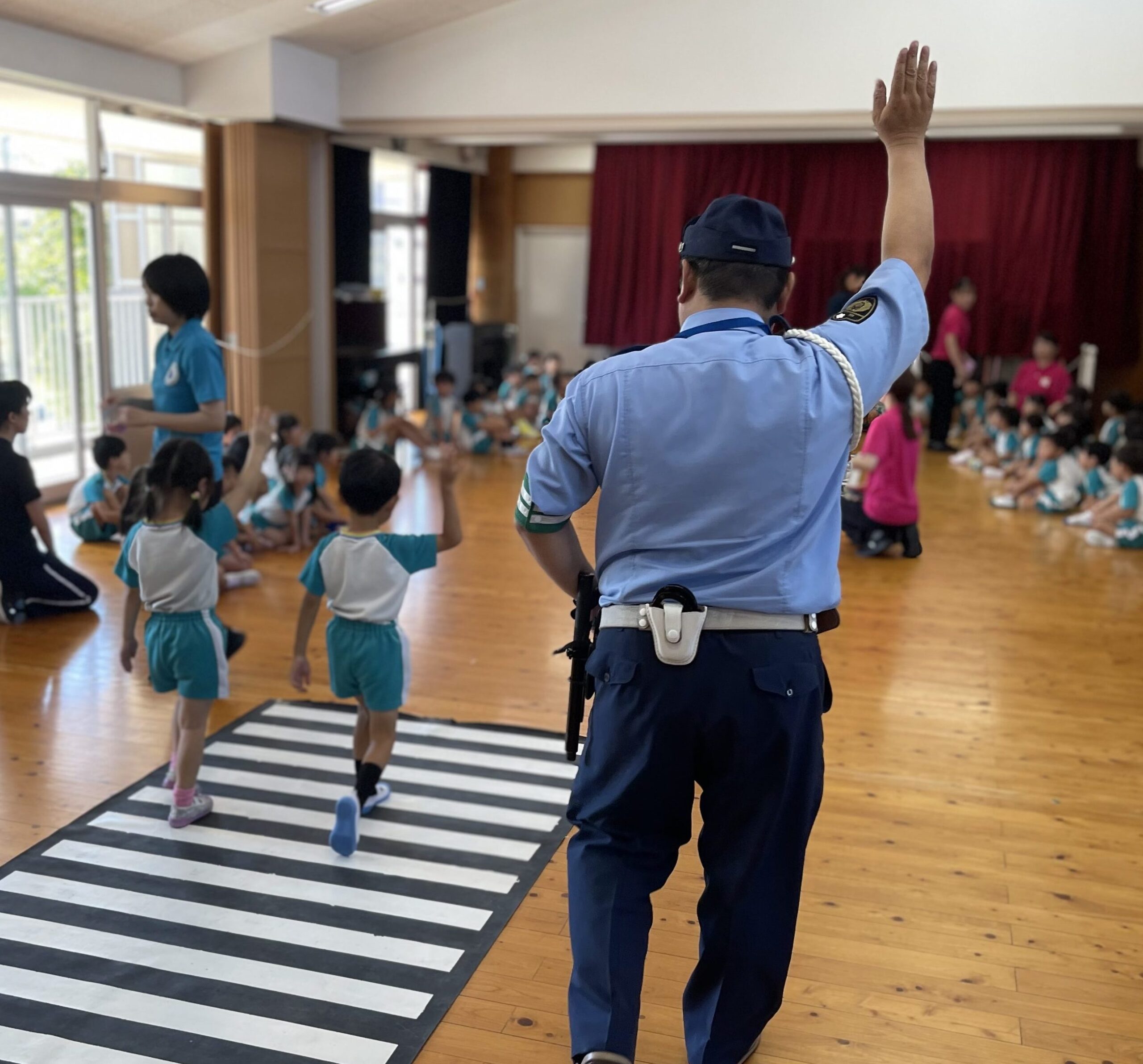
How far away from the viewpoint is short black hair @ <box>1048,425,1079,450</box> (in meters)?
7.12

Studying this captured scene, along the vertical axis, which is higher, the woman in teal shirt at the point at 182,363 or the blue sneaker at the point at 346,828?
the woman in teal shirt at the point at 182,363

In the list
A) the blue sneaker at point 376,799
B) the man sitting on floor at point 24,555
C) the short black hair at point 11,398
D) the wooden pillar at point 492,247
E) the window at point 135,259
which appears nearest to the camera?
the blue sneaker at point 376,799

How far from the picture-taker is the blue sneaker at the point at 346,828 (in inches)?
100

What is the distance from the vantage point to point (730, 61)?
23.5 feet

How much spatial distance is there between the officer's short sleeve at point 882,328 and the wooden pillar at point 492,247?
34.2 ft

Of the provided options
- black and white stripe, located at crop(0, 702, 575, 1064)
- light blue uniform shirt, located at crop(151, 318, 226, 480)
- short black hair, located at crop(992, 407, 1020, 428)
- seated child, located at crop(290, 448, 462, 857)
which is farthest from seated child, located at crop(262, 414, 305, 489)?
short black hair, located at crop(992, 407, 1020, 428)

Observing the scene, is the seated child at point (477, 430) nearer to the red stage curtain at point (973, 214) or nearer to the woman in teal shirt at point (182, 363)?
the red stage curtain at point (973, 214)

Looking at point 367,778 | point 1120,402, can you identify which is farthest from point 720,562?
point 1120,402

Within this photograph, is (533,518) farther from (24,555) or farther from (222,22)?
(222,22)

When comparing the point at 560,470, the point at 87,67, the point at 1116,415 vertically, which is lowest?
the point at 1116,415

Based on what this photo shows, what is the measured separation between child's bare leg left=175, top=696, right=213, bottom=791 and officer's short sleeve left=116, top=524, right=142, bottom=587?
326 mm

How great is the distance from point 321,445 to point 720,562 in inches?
182

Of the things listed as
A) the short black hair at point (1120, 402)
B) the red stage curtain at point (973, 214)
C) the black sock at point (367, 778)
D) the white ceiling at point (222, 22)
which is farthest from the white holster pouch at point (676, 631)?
the red stage curtain at point (973, 214)

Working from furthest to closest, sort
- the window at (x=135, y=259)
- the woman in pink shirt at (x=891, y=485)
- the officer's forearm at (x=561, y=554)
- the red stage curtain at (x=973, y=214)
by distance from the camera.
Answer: the red stage curtain at (x=973, y=214)
the window at (x=135, y=259)
the woman in pink shirt at (x=891, y=485)
the officer's forearm at (x=561, y=554)
